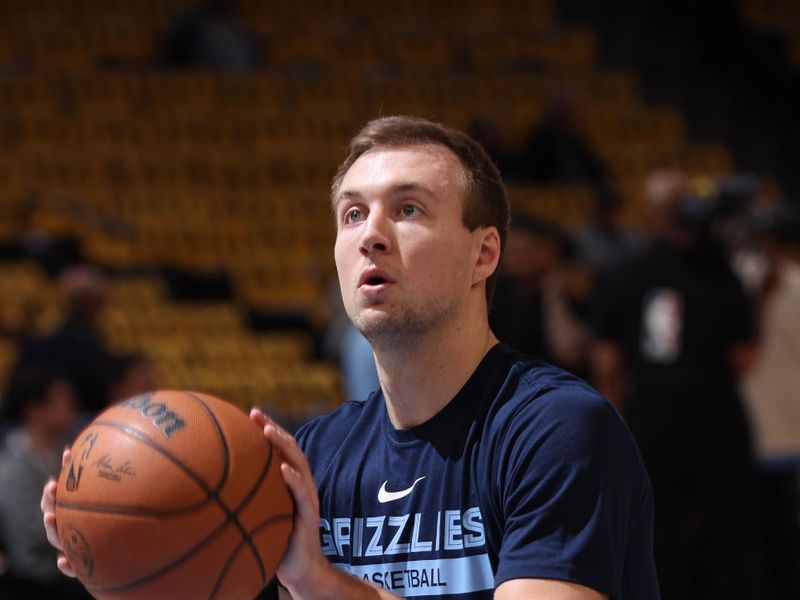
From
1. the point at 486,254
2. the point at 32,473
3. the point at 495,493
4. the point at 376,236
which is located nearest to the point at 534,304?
the point at 32,473

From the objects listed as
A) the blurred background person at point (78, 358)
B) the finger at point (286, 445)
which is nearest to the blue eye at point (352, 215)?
the finger at point (286, 445)

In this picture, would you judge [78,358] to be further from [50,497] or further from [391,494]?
[391,494]

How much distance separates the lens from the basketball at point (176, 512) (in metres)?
2.64

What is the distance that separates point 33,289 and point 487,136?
3906 mm

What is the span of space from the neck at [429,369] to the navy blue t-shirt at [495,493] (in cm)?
3

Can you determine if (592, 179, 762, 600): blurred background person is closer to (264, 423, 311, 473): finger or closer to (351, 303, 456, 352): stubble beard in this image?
(351, 303, 456, 352): stubble beard

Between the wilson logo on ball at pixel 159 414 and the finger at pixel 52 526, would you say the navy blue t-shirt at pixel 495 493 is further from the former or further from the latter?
the finger at pixel 52 526

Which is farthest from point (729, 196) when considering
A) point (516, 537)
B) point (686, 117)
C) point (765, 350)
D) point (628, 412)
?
point (686, 117)

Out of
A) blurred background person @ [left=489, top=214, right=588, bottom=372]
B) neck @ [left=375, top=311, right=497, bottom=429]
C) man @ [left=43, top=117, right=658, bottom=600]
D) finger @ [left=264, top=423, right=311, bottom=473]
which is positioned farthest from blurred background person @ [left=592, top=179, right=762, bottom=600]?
finger @ [left=264, top=423, right=311, bottom=473]

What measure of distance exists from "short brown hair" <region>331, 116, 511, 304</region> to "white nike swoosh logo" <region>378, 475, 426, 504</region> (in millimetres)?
556

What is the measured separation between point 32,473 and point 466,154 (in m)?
3.64

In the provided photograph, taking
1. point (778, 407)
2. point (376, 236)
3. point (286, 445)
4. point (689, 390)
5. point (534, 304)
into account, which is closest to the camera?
point (286, 445)

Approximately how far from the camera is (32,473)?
20.1 ft

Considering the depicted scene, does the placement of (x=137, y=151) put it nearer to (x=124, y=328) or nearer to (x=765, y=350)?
(x=124, y=328)
